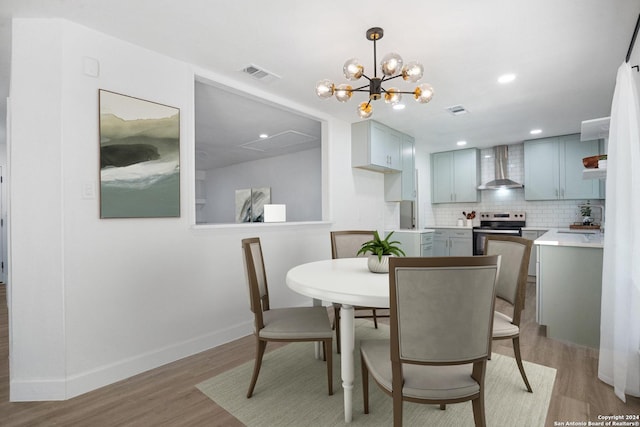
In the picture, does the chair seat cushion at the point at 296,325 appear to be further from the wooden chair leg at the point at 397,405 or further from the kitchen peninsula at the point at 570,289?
the kitchen peninsula at the point at 570,289

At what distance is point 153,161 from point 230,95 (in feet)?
4.59

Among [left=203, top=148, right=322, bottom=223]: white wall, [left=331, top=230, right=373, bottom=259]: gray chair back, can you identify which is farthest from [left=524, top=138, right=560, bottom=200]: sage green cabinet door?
[left=331, top=230, right=373, bottom=259]: gray chair back

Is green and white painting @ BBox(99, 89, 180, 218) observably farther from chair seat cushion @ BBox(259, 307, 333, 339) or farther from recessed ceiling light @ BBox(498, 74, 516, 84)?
recessed ceiling light @ BBox(498, 74, 516, 84)

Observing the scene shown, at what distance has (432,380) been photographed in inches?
50.3

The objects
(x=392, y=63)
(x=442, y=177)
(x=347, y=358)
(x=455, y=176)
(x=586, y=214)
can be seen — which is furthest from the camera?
(x=442, y=177)

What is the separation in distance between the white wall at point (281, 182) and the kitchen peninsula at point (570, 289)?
372 centimetres

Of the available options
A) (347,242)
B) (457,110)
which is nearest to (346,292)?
(347,242)

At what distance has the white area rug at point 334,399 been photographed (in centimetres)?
171

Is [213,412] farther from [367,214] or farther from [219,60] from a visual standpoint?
[367,214]

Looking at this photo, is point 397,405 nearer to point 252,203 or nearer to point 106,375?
point 106,375

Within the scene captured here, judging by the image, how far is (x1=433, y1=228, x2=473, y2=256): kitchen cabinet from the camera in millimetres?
5719

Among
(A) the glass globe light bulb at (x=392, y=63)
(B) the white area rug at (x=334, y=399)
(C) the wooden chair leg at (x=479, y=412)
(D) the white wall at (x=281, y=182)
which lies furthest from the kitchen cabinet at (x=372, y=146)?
(C) the wooden chair leg at (x=479, y=412)

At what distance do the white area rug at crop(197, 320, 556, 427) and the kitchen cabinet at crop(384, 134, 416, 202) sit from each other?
2.92m

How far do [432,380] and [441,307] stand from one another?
0.32 meters
